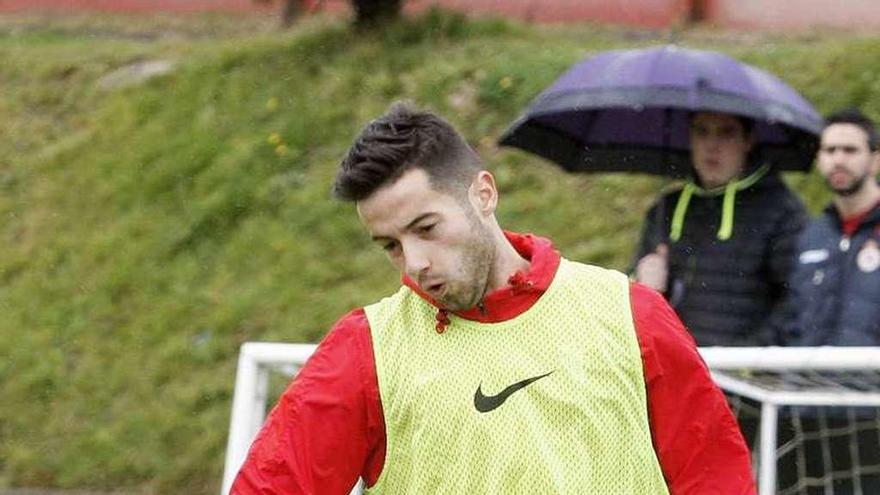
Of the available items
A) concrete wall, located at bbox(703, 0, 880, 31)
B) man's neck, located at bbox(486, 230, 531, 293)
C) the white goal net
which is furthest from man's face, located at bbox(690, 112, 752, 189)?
concrete wall, located at bbox(703, 0, 880, 31)

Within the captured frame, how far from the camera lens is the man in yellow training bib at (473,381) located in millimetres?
3184

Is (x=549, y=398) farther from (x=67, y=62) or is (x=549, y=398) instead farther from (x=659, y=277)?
(x=67, y=62)

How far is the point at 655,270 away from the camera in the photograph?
5742 mm

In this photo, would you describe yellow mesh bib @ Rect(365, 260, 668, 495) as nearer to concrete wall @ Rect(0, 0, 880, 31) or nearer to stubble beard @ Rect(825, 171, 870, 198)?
stubble beard @ Rect(825, 171, 870, 198)

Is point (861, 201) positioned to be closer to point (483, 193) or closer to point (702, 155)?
point (702, 155)

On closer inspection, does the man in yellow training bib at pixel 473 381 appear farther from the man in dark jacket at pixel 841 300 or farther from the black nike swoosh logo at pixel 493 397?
the man in dark jacket at pixel 841 300

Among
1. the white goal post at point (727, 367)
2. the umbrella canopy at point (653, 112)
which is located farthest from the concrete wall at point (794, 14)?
the white goal post at point (727, 367)

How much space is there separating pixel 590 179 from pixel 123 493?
3.32m

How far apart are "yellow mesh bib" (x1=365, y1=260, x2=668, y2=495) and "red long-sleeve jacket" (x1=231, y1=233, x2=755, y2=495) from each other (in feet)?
0.09

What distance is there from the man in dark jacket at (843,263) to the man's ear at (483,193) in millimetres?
2341

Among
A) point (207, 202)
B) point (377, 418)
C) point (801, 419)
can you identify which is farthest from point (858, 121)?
point (207, 202)

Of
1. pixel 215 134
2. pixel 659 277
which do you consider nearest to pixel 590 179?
pixel 215 134

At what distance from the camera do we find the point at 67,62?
12.9 metres

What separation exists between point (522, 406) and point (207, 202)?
24.9ft
